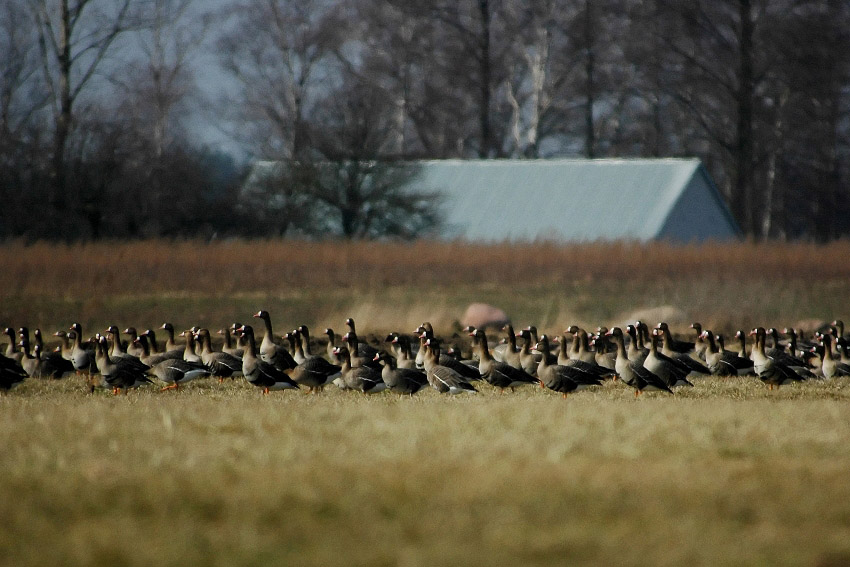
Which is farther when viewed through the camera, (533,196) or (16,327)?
(533,196)

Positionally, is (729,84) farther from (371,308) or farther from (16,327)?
(16,327)

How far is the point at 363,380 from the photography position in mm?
16062

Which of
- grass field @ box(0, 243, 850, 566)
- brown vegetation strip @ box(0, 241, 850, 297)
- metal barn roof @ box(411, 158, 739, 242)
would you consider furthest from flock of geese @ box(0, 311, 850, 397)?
metal barn roof @ box(411, 158, 739, 242)

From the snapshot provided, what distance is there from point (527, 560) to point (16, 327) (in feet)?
72.6

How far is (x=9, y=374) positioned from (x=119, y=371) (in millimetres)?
1381

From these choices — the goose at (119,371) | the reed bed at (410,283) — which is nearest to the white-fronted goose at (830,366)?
the reed bed at (410,283)

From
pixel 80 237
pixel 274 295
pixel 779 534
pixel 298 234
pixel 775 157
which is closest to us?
pixel 779 534

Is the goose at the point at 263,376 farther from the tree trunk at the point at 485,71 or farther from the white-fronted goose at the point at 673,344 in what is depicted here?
the tree trunk at the point at 485,71

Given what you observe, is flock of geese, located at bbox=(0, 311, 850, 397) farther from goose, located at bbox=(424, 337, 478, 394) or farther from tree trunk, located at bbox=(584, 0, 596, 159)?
tree trunk, located at bbox=(584, 0, 596, 159)

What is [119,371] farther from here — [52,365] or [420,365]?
[420,365]

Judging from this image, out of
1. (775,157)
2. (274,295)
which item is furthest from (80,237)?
(775,157)

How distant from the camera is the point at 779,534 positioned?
266 inches

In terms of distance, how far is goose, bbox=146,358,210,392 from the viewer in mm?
16453

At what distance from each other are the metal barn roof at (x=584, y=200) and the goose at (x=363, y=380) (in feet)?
86.8
